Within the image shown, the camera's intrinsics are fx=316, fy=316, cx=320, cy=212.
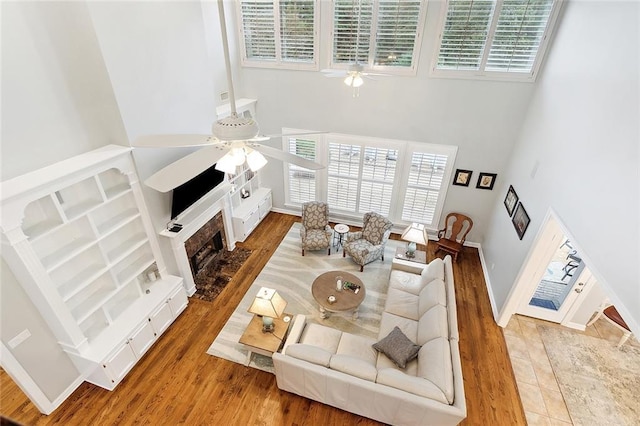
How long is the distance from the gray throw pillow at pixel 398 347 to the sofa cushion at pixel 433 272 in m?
1.18

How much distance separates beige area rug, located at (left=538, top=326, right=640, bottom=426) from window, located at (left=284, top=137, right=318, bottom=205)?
17.1ft

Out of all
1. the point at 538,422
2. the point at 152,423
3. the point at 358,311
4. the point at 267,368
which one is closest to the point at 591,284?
the point at 538,422

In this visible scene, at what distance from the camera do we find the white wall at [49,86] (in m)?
3.05

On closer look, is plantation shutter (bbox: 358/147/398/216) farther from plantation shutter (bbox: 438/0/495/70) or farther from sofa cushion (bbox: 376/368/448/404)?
sofa cushion (bbox: 376/368/448/404)

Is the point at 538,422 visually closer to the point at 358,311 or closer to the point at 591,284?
the point at 591,284

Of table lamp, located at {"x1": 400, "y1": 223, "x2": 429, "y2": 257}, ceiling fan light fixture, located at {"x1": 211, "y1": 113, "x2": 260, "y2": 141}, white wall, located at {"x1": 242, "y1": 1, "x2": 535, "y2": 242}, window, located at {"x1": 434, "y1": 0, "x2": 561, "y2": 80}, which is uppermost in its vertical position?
window, located at {"x1": 434, "y1": 0, "x2": 561, "y2": 80}

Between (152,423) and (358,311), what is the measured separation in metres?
3.25

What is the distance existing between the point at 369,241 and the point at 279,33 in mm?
4471

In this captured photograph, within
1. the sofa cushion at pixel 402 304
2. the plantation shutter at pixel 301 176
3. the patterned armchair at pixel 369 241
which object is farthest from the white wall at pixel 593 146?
the plantation shutter at pixel 301 176

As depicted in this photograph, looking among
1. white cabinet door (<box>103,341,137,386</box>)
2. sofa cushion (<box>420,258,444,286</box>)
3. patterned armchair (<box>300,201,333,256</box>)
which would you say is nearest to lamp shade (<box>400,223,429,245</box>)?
sofa cushion (<box>420,258,444,286</box>)

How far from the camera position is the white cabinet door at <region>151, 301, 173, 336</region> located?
4724 millimetres

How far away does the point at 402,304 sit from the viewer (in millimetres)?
4996

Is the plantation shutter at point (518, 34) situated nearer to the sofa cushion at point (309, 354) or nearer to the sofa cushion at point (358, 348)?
the sofa cushion at point (358, 348)

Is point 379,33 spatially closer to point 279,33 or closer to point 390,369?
point 279,33
